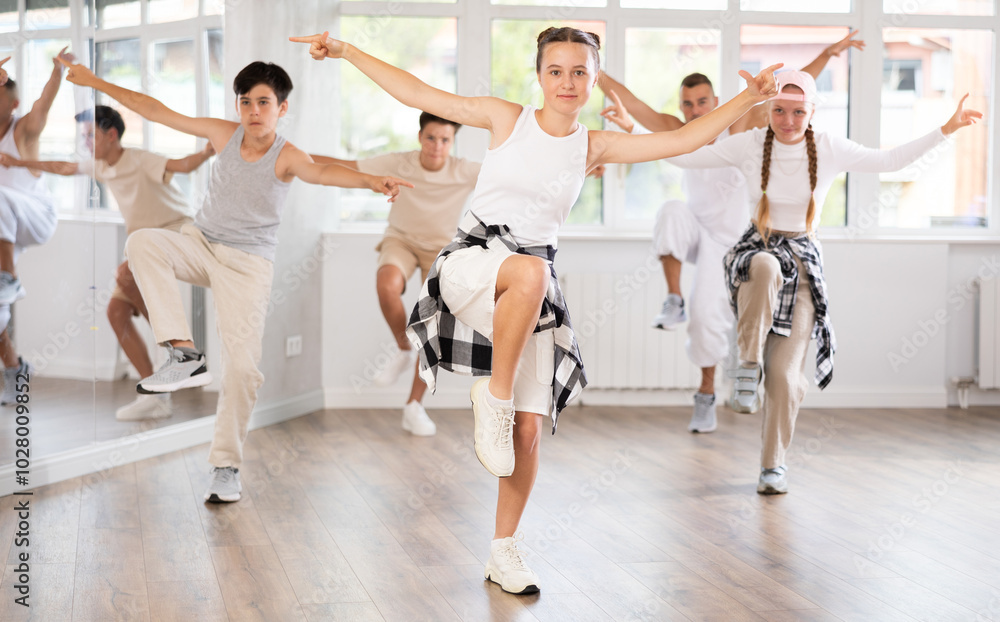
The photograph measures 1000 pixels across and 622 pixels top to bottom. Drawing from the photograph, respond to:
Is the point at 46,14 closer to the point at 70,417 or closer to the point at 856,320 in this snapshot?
the point at 70,417

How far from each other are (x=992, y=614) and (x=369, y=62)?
2073mm

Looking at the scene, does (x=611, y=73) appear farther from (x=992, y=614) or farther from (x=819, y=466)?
(x=992, y=614)

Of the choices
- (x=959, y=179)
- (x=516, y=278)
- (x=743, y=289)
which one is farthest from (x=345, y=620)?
(x=959, y=179)

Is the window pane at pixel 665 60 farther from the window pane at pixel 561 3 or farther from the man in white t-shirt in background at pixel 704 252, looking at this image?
the man in white t-shirt in background at pixel 704 252

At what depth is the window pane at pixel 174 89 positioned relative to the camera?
4.06 meters

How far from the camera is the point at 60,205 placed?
3551mm

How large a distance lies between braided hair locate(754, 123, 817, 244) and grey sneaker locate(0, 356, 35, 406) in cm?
267

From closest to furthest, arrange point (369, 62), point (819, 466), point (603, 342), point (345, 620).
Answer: point (345, 620)
point (369, 62)
point (819, 466)
point (603, 342)

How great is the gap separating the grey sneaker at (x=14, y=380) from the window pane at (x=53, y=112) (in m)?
0.59

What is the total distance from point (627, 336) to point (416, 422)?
1396mm

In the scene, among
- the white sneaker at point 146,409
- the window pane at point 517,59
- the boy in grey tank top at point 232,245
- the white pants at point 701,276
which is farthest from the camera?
the window pane at point 517,59

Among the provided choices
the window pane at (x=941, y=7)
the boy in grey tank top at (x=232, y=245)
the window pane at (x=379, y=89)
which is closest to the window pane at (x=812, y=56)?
the window pane at (x=941, y=7)

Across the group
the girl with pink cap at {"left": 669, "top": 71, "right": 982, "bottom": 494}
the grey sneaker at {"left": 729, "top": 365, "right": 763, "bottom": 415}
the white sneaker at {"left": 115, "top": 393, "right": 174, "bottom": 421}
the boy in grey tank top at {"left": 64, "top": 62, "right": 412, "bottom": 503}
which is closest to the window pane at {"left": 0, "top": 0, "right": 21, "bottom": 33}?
the boy in grey tank top at {"left": 64, "top": 62, "right": 412, "bottom": 503}

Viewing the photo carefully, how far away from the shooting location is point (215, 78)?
176 inches
